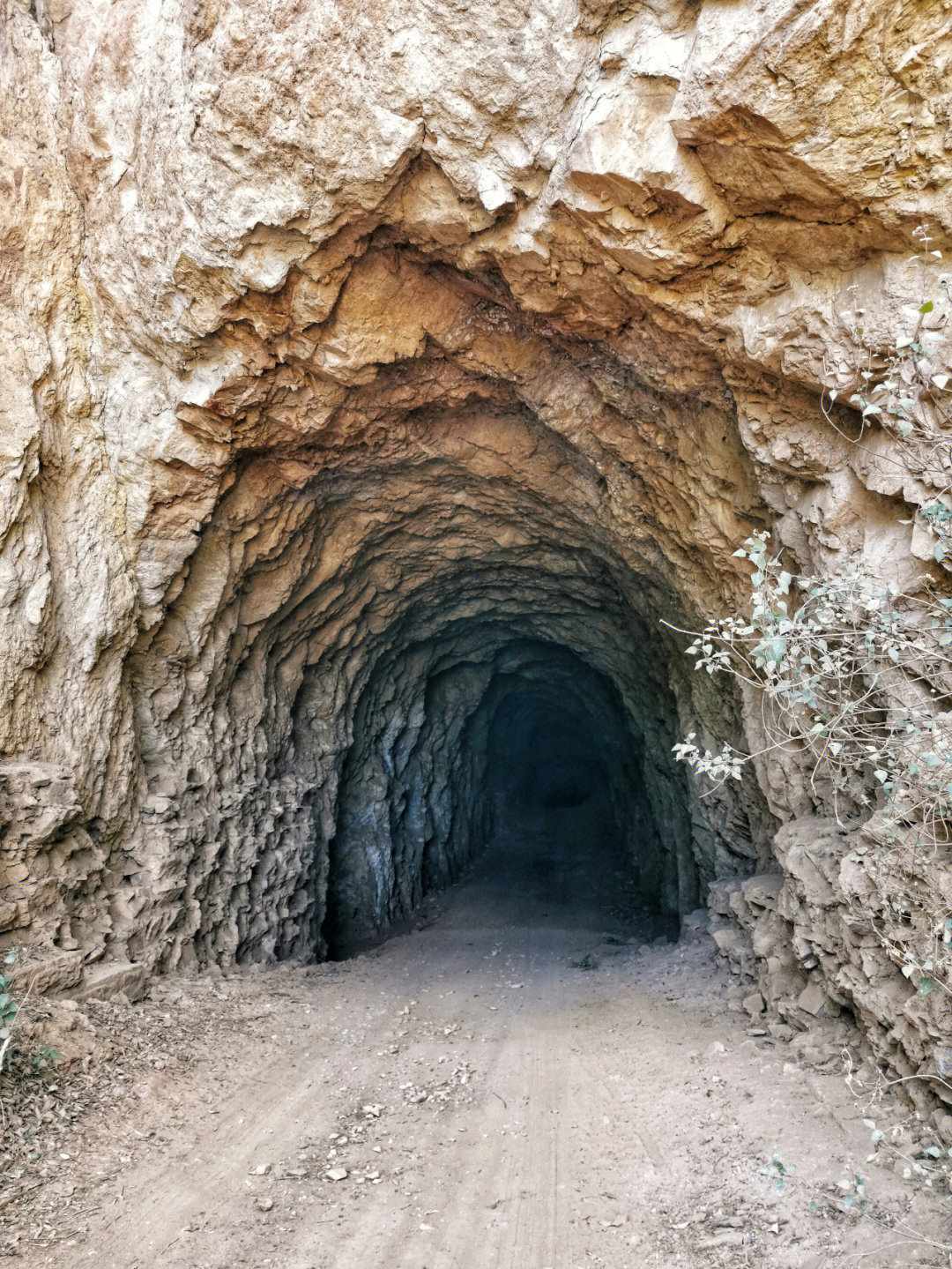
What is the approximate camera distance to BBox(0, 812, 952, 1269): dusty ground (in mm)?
3605

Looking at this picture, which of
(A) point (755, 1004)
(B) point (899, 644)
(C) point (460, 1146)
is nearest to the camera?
(B) point (899, 644)

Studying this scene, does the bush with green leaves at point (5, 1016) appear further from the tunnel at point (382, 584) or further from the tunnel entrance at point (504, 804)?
the tunnel entrance at point (504, 804)

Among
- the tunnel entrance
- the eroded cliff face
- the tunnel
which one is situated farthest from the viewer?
the tunnel entrance

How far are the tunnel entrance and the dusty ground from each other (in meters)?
4.28

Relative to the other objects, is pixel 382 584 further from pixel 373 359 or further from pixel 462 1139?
pixel 462 1139

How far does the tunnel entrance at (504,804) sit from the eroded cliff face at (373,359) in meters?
2.45

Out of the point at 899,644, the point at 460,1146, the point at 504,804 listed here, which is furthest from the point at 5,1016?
the point at 504,804

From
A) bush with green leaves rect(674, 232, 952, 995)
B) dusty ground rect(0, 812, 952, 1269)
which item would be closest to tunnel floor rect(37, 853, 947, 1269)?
dusty ground rect(0, 812, 952, 1269)

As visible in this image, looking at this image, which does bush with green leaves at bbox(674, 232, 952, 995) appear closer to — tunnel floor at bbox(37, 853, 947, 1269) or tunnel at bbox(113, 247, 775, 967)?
tunnel at bbox(113, 247, 775, 967)

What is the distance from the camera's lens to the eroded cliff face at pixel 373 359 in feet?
14.2

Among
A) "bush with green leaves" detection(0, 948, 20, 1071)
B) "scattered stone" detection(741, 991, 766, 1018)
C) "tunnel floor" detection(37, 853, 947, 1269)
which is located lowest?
"tunnel floor" detection(37, 853, 947, 1269)

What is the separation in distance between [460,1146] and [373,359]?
549 cm

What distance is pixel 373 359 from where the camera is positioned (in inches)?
254

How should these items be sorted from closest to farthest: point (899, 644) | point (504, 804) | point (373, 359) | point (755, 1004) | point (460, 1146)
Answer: point (899, 644), point (460, 1146), point (755, 1004), point (373, 359), point (504, 804)
